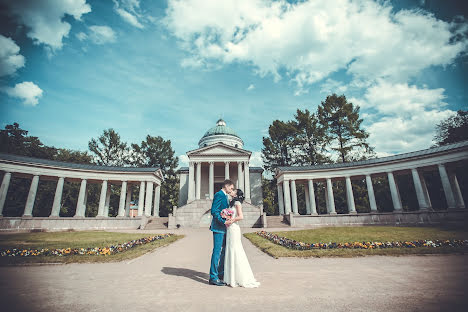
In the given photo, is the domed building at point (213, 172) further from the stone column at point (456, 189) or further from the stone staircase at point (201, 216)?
the stone column at point (456, 189)

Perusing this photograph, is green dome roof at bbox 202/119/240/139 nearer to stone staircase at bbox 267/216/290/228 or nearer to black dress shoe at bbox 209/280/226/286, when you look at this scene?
stone staircase at bbox 267/216/290/228

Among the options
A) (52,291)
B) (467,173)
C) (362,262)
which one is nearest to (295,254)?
(362,262)

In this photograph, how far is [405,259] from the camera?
855 cm

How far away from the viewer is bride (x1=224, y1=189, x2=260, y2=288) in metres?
5.50

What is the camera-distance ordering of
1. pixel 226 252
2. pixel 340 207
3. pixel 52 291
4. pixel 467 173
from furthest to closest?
pixel 340 207, pixel 467 173, pixel 226 252, pixel 52 291

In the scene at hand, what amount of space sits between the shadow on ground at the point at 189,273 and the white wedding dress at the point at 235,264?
0.82 metres

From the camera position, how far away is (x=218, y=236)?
20.4 ft

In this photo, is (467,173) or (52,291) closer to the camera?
(52,291)

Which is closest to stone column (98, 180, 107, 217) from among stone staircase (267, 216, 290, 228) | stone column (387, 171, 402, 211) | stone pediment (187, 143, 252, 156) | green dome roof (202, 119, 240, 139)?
stone pediment (187, 143, 252, 156)

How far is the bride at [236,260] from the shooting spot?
550 cm

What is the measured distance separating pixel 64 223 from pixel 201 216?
17.4 meters

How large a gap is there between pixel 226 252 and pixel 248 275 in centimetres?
82

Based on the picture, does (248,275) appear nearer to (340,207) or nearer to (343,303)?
(343,303)

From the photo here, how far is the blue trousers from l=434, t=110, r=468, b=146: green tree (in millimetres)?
46510
